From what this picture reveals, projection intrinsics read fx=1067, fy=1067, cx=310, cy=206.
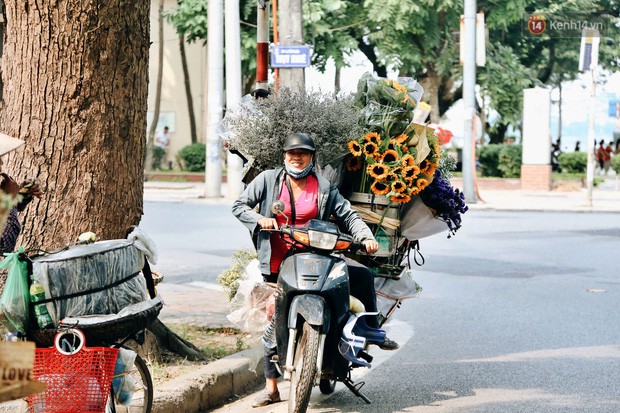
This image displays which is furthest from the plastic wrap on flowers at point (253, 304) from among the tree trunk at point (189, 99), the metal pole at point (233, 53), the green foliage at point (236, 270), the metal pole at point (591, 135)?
the tree trunk at point (189, 99)

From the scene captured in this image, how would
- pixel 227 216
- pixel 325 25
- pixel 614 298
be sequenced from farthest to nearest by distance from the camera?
pixel 325 25
pixel 227 216
pixel 614 298

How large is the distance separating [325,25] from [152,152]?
10.8 m

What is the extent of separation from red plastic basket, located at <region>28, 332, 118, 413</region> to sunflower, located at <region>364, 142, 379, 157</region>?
291 centimetres

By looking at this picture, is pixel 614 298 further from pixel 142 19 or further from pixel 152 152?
pixel 152 152

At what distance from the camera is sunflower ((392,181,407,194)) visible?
279 inches

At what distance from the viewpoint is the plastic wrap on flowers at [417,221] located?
7.36m

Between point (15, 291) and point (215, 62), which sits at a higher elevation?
point (215, 62)

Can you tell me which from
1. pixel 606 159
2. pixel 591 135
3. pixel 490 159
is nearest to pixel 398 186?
pixel 591 135

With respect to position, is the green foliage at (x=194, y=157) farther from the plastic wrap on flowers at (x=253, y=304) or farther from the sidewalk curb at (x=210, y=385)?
the plastic wrap on flowers at (x=253, y=304)

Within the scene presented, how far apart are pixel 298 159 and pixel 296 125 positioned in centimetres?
50

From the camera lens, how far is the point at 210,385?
6777 millimetres

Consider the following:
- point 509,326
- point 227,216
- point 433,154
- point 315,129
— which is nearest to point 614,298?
point 509,326

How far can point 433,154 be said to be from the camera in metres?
7.36

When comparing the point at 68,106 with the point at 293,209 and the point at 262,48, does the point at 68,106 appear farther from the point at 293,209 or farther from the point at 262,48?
the point at 262,48
